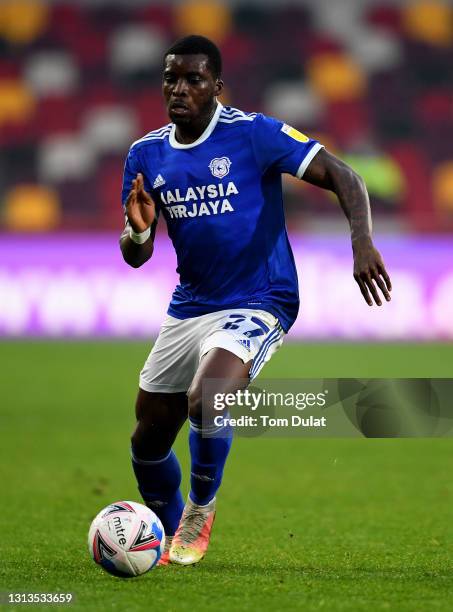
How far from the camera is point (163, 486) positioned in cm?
512

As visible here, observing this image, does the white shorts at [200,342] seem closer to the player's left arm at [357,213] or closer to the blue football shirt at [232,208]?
the blue football shirt at [232,208]

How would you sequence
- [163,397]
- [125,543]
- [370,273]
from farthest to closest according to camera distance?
[163,397]
[370,273]
[125,543]

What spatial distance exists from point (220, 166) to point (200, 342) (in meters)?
0.74

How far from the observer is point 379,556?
495 centimetres

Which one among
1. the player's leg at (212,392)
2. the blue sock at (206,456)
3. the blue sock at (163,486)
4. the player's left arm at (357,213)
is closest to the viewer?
the player's left arm at (357,213)

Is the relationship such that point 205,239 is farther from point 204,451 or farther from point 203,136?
point 204,451

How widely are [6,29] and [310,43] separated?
19.8 feet

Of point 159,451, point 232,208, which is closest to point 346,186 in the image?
point 232,208

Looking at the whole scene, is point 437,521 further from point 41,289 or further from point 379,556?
point 41,289

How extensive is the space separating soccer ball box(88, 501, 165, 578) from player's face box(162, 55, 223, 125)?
5.41 feet

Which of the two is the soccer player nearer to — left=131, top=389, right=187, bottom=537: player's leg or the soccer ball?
left=131, top=389, right=187, bottom=537: player's leg

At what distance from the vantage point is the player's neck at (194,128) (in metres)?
4.96

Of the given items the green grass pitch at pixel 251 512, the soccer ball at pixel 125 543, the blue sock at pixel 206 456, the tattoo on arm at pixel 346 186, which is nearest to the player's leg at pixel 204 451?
the blue sock at pixel 206 456

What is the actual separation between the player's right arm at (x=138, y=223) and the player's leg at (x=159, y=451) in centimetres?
60
